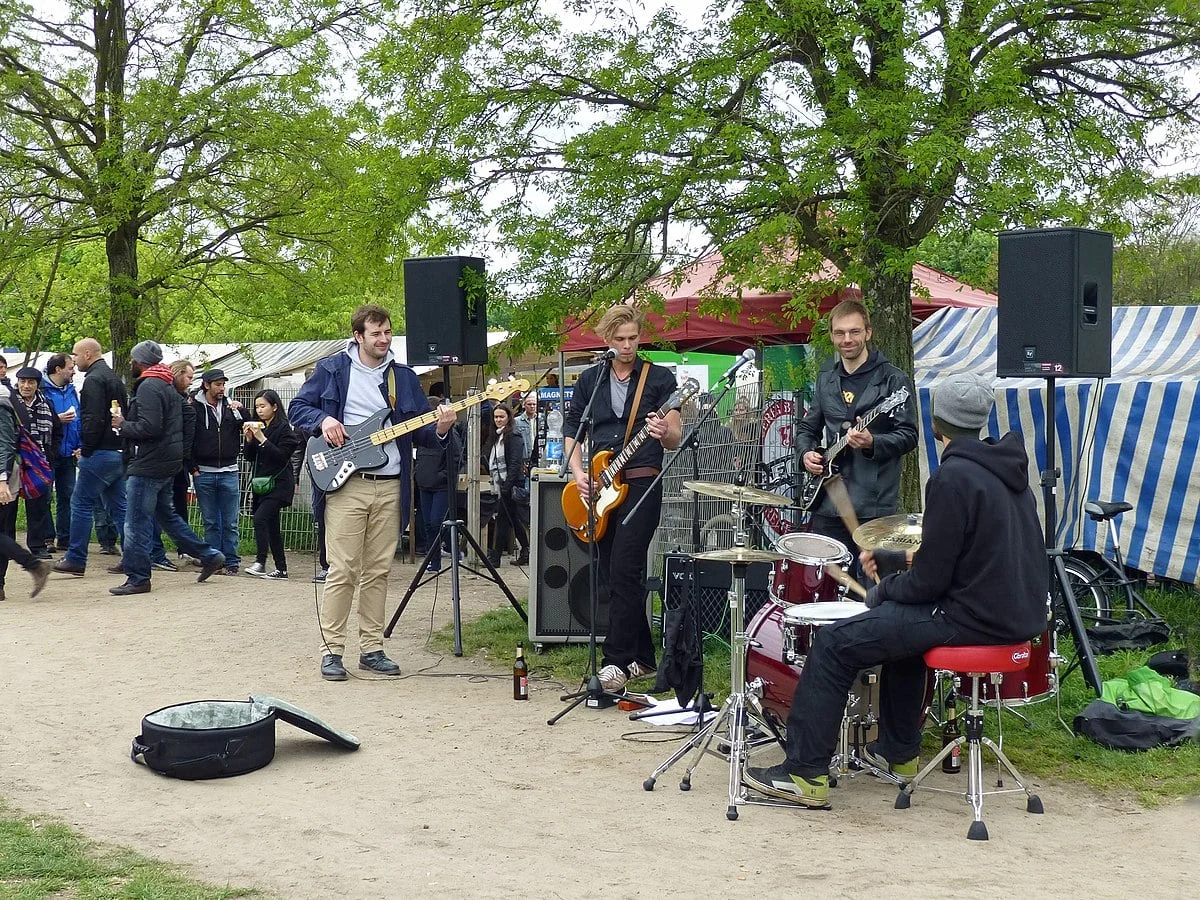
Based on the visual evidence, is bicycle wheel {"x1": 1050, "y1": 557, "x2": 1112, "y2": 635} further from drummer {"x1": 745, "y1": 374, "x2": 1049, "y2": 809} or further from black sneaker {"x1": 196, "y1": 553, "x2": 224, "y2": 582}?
black sneaker {"x1": 196, "y1": 553, "x2": 224, "y2": 582}

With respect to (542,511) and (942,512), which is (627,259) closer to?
(542,511)

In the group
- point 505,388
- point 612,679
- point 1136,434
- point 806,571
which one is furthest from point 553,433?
point 806,571

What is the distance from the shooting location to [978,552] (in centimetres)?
458

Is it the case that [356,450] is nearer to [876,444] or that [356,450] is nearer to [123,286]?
[876,444]

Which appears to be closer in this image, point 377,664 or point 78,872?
point 78,872

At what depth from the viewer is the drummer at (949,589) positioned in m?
4.56

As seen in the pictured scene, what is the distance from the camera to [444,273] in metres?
8.02

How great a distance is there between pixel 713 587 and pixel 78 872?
4.31 metres

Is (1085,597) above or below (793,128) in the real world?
below

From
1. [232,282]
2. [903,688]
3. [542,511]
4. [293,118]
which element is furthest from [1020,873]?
[232,282]

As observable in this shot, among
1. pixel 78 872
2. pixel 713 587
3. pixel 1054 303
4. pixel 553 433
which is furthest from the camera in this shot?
pixel 553 433

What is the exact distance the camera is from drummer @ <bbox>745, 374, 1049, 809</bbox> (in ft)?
15.0

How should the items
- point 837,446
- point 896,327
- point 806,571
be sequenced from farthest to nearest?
point 896,327 → point 837,446 → point 806,571

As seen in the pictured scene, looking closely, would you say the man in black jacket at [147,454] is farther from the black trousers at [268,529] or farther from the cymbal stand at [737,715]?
the cymbal stand at [737,715]
